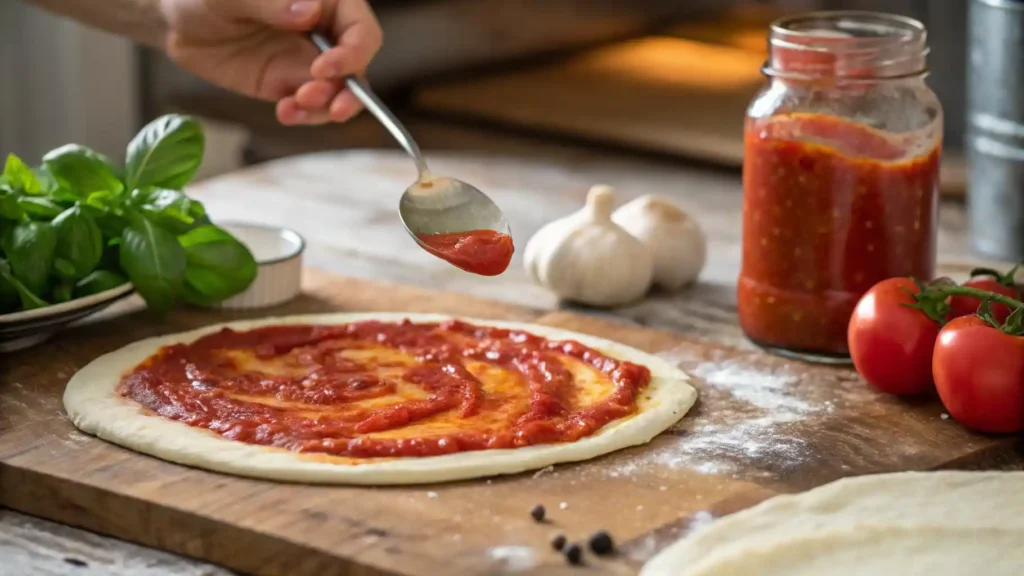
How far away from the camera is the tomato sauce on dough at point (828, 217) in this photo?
6.14 feet

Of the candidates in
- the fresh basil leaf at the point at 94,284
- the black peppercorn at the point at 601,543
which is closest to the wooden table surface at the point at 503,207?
the fresh basil leaf at the point at 94,284

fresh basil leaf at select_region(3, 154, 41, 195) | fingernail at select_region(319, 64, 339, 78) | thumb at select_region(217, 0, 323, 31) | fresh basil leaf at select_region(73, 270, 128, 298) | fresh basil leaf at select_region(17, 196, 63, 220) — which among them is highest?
thumb at select_region(217, 0, 323, 31)

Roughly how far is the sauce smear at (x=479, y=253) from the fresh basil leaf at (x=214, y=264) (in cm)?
34

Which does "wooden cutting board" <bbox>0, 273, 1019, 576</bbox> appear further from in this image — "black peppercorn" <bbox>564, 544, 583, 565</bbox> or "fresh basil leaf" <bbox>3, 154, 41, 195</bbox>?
"fresh basil leaf" <bbox>3, 154, 41, 195</bbox>

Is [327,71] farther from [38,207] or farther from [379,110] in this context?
[38,207]

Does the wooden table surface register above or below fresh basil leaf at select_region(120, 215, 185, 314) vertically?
below

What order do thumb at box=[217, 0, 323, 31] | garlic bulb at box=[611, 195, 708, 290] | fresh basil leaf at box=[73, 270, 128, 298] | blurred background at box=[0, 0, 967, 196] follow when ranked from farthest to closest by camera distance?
blurred background at box=[0, 0, 967, 196] < garlic bulb at box=[611, 195, 708, 290] < thumb at box=[217, 0, 323, 31] < fresh basil leaf at box=[73, 270, 128, 298]

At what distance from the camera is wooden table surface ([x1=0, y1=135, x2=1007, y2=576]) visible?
7.55 feet

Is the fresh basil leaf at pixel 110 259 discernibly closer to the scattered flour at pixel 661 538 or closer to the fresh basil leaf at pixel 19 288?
the fresh basil leaf at pixel 19 288

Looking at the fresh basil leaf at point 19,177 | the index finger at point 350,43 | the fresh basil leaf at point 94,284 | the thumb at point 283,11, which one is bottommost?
the fresh basil leaf at point 94,284

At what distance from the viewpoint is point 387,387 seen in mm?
1811

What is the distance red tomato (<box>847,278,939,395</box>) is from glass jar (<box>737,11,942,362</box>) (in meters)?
0.11

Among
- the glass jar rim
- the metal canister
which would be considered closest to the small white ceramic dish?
the glass jar rim

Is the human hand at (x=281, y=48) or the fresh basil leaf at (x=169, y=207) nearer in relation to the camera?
the fresh basil leaf at (x=169, y=207)
